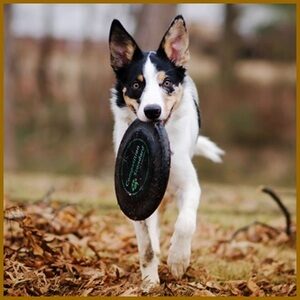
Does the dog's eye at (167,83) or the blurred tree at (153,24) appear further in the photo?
the blurred tree at (153,24)

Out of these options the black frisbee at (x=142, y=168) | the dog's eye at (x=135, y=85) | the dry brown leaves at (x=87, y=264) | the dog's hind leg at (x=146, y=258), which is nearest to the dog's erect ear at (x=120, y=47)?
the dog's eye at (x=135, y=85)

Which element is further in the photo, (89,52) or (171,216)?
(89,52)

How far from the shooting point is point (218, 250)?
7.41 meters

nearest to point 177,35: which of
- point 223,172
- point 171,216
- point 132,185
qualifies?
point 132,185

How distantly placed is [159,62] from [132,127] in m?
0.54

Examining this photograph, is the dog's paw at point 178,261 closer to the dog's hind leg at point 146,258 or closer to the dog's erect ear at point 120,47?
the dog's hind leg at point 146,258

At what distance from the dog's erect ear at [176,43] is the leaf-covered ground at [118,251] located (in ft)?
5.68

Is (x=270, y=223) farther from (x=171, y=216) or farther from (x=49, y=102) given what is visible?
(x=49, y=102)

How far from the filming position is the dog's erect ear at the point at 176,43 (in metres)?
5.95

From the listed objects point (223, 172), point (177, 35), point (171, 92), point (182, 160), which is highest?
point (177, 35)

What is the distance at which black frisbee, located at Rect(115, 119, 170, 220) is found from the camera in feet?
18.4

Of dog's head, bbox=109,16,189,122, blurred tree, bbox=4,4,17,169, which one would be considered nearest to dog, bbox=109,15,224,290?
dog's head, bbox=109,16,189,122

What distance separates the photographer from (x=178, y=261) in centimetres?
560

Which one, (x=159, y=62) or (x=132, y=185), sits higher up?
(x=159, y=62)
